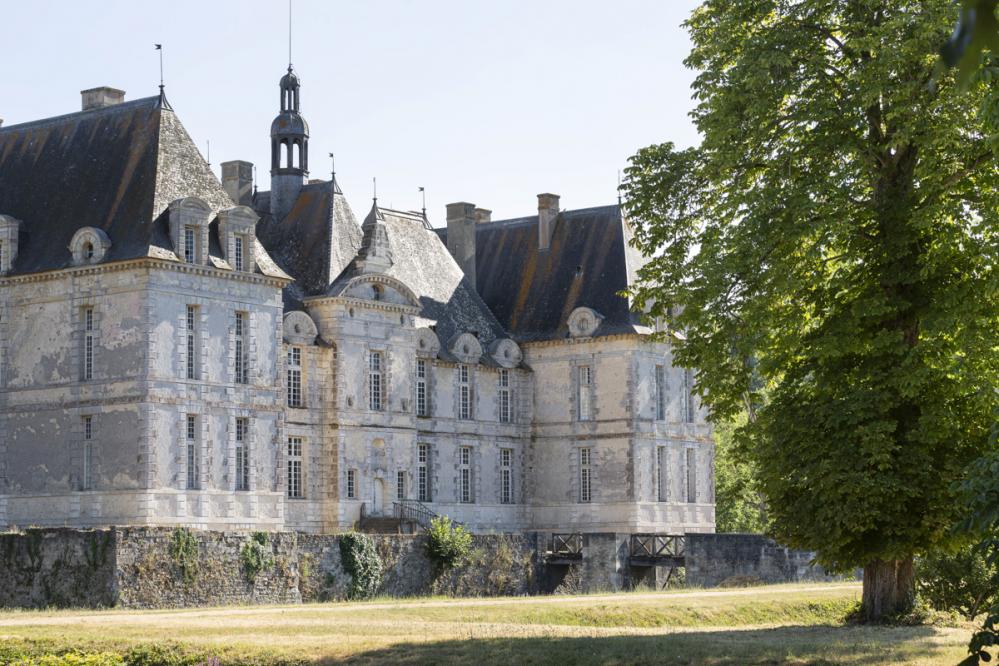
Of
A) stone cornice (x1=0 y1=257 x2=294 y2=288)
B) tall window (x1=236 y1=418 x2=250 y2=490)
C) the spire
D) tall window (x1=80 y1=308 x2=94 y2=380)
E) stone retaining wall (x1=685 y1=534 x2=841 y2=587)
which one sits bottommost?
stone retaining wall (x1=685 y1=534 x2=841 y2=587)

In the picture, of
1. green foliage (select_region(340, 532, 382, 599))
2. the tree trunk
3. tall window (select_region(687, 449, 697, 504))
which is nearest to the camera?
the tree trunk

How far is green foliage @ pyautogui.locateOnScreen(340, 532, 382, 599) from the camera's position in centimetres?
3353

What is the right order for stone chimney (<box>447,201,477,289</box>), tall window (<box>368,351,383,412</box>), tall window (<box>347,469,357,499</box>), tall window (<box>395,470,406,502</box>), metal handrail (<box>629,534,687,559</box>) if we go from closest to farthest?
1. metal handrail (<box>629,534,687,559</box>)
2. tall window (<box>347,469,357,499</box>)
3. tall window (<box>368,351,383,412</box>)
4. tall window (<box>395,470,406,502</box>)
5. stone chimney (<box>447,201,477,289</box>)

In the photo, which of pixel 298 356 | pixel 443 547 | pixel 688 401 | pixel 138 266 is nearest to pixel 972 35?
pixel 138 266

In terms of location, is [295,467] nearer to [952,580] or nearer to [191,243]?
[191,243]

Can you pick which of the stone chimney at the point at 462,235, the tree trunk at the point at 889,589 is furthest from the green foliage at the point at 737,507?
the tree trunk at the point at 889,589

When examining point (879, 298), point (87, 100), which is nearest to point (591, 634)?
point (879, 298)

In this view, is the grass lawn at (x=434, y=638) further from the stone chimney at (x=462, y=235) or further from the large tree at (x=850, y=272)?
the stone chimney at (x=462, y=235)

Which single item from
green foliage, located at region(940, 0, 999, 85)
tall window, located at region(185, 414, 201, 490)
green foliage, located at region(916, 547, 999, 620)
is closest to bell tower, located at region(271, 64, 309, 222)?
tall window, located at region(185, 414, 201, 490)

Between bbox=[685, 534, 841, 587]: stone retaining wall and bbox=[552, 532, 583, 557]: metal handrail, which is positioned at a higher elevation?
bbox=[552, 532, 583, 557]: metal handrail

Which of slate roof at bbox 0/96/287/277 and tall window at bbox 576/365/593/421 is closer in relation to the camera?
slate roof at bbox 0/96/287/277

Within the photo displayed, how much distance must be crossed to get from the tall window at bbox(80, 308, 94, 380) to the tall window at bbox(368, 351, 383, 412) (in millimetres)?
9076

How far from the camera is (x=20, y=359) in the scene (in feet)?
120

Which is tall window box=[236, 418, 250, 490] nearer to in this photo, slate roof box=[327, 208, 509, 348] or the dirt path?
the dirt path
